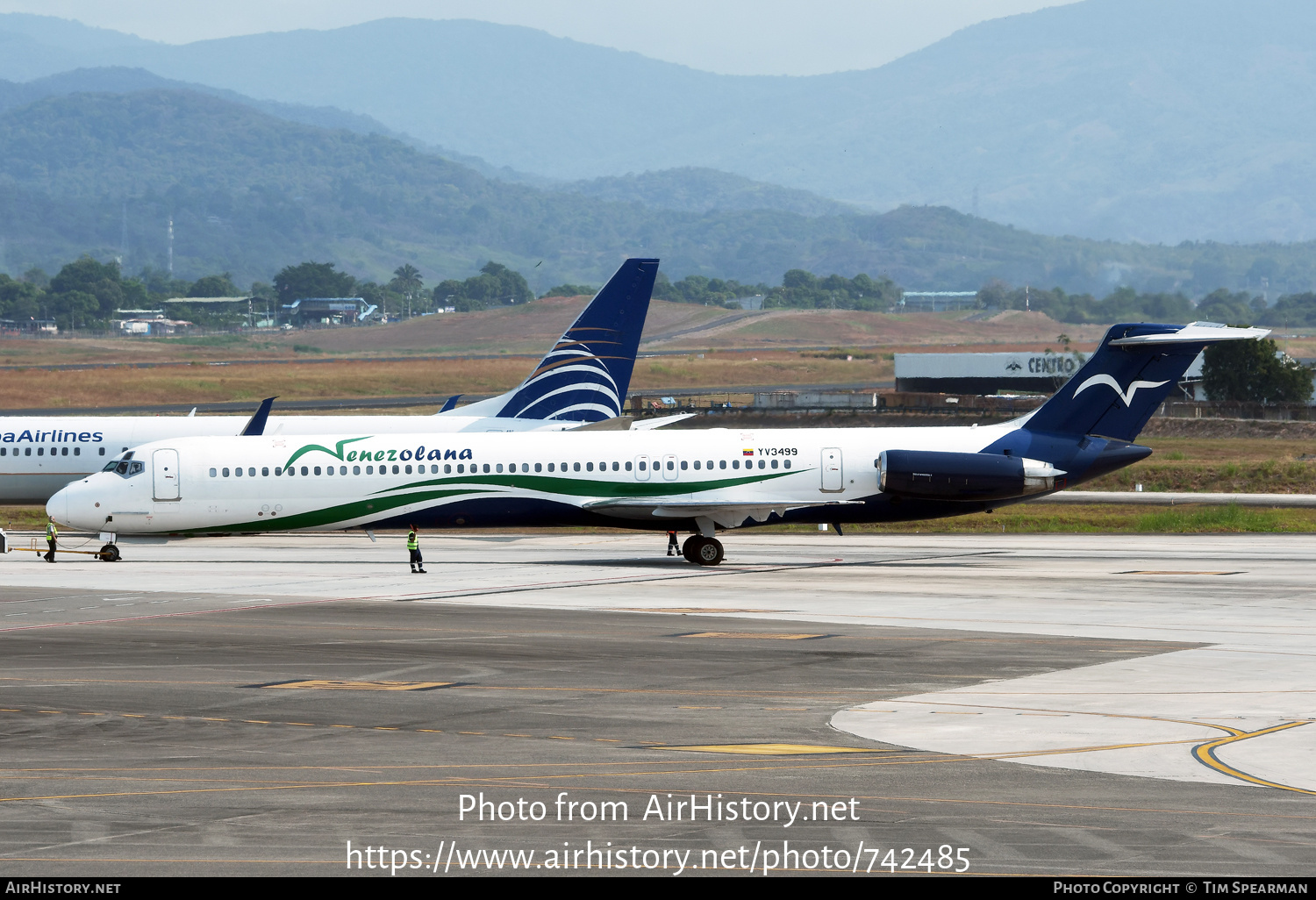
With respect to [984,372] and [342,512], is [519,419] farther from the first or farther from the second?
[984,372]

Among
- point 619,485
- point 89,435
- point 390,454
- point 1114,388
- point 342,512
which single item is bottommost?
point 342,512

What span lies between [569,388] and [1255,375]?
68.7m

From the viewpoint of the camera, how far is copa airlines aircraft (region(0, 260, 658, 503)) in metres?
50.4

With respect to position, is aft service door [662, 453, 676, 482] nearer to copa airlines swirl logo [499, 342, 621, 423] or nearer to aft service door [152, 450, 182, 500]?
copa airlines swirl logo [499, 342, 621, 423]

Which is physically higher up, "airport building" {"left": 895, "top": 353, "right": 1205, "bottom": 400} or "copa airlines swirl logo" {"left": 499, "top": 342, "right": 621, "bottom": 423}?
"airport building" {"left": 895, "top": 353, "right": 1205, "bottom": 400}

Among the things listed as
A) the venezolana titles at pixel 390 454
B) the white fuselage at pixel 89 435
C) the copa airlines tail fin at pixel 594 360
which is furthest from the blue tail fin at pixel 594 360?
the venezolana titles at pixel 390 454

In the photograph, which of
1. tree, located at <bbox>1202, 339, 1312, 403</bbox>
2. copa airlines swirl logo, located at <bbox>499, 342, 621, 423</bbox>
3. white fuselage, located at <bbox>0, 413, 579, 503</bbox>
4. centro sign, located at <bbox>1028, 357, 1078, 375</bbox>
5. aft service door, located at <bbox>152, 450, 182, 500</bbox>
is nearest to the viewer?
aft service door, located at <bbox>152, 450, 182, 500</bbox>

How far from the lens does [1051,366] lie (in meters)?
115

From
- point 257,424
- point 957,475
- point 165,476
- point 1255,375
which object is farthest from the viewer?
point 1255,375

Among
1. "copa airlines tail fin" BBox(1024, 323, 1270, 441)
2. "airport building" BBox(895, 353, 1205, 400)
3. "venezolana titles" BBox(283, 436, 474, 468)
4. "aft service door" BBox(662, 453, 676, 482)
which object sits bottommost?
"aft service door" BBox(662, 453, 676, 482)

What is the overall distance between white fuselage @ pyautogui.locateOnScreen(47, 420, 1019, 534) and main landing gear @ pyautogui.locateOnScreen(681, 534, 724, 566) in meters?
0.72

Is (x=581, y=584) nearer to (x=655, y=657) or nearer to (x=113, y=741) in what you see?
(x=655, y=657)

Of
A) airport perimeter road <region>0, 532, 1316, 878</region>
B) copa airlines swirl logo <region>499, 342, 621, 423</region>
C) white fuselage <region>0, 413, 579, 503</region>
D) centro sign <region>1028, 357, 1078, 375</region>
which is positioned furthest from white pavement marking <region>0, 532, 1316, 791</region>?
centro sign <region>1028, 357, 1078, 375</region>

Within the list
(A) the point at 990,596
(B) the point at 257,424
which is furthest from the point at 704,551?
(B) the point at 257,424
